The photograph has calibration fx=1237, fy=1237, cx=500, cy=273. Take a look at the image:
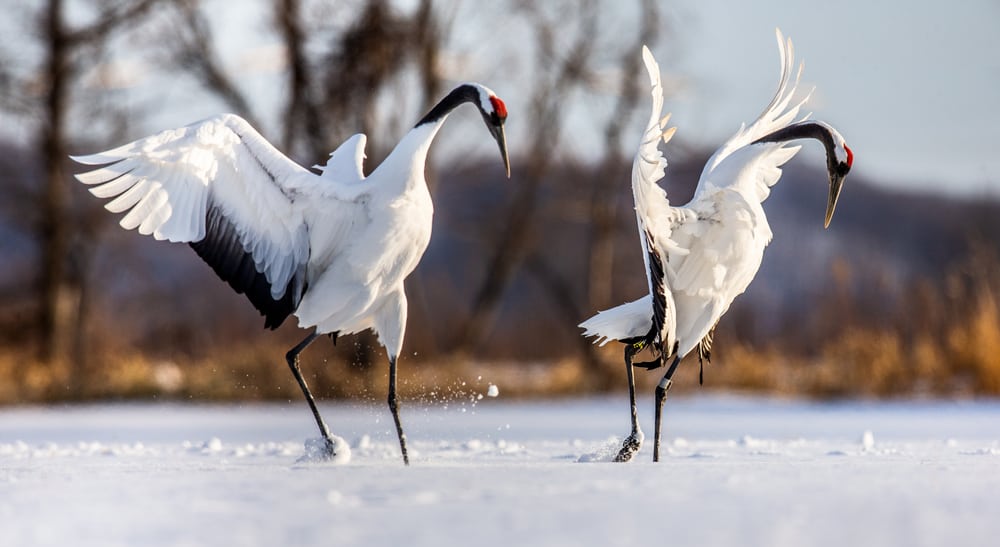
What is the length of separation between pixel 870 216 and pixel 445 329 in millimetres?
34769

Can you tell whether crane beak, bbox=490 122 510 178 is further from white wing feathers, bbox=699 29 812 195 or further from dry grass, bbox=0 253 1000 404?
dry grass, bbox=0 253 1000 404

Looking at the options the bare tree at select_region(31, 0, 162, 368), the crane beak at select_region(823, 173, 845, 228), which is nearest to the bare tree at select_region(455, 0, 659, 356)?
the bare tree at select_region(31, 0, 162, 368)

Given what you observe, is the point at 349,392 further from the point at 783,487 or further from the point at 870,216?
the point at 870,216

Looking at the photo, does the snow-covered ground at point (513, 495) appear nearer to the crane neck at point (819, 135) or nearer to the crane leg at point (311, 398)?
the crane leg at point (311, 398)

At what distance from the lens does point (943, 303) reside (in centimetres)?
1211

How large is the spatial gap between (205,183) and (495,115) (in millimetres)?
1414

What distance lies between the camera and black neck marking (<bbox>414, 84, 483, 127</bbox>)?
593cm

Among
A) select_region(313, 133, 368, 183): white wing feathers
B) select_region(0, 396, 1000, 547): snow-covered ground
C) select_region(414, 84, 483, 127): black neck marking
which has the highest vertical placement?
select_region(414, 84, 483, 127): black neck marking

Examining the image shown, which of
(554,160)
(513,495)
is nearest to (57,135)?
(554,160)

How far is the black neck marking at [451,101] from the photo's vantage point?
593cm

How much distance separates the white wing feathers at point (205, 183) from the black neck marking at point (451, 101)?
0.64 m

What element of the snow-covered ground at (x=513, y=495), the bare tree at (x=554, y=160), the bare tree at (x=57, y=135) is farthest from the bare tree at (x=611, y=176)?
the snow-covered ground at (x=513, y=495)

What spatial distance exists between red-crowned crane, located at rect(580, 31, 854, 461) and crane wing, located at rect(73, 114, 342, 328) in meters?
1.52

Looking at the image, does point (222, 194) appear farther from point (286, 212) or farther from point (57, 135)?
point (57, 135)
